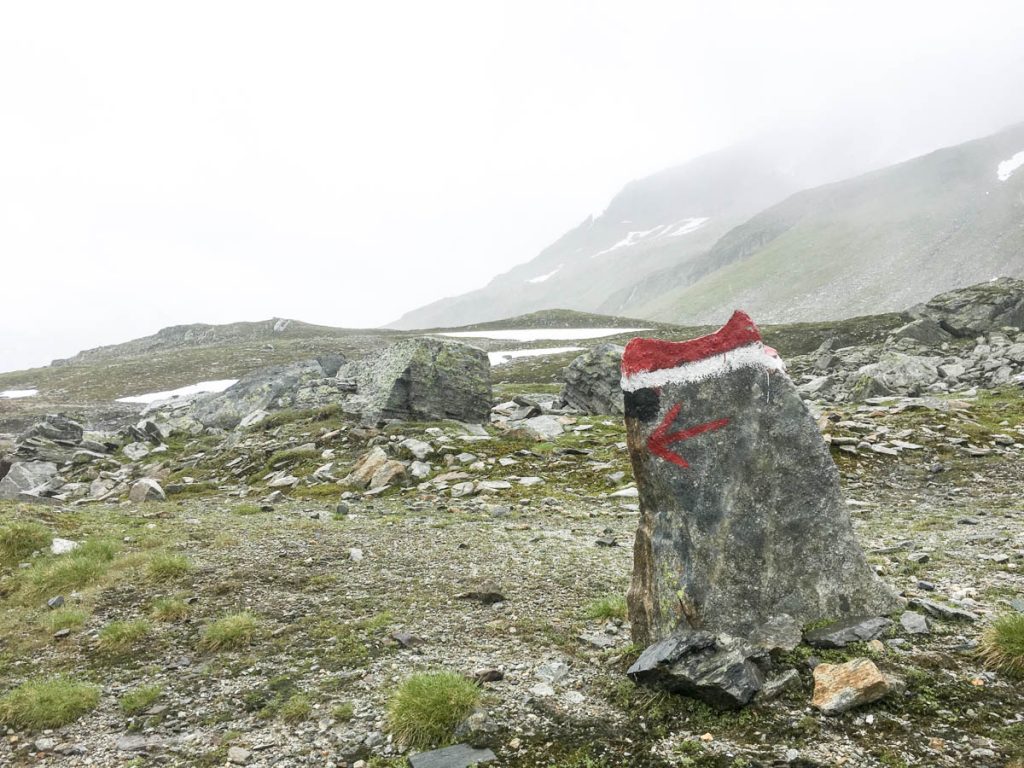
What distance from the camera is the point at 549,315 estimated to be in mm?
131250

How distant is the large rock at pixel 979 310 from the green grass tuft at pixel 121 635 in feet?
176

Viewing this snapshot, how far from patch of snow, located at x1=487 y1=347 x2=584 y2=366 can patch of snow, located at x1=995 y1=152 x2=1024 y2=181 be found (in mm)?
175582

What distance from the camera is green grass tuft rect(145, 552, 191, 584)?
1095cm

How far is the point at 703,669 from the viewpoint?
19.7ft

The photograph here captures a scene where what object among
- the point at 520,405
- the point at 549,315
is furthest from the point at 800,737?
the point at 549,315

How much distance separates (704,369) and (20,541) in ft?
46.6

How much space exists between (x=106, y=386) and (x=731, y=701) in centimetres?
9335

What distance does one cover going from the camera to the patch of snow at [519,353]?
74600 mm

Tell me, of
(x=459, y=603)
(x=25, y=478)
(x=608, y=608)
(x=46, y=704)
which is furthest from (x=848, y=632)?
(x=25, y=478)

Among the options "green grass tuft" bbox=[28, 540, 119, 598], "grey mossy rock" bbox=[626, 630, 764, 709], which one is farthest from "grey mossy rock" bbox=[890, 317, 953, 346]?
"green grass tuft" bbox=[28, 540, 119, 598]

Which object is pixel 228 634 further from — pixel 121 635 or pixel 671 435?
pixel 671 435

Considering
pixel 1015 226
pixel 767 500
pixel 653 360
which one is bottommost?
pixel 767 500

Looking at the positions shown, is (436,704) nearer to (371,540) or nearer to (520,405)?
(371,540)

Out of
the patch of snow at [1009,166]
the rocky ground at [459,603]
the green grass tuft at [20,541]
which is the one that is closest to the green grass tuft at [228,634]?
the rocky ground at [459,603]
